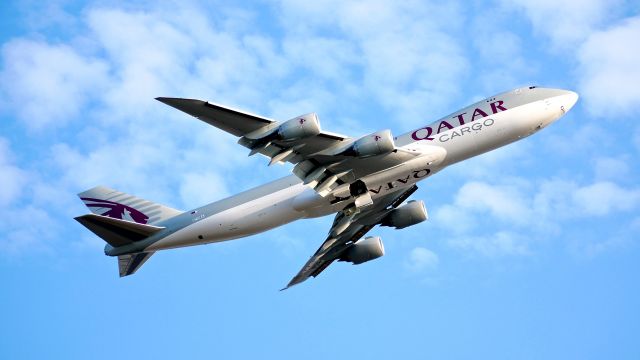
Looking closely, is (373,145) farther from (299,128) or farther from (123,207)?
(123,207)

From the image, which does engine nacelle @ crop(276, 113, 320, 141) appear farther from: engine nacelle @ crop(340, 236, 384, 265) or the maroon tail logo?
engine nacelle @ crop(340, 236, 384, 265)

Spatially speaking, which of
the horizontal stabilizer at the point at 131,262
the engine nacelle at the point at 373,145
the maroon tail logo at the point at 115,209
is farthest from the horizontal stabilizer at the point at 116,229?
the engine nacelle at the point at 373,145

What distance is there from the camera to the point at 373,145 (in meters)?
48.8

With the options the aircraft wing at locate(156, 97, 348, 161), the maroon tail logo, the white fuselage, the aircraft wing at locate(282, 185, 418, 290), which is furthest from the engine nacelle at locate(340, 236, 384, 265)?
the maroon tail logo

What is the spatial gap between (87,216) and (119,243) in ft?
13.0

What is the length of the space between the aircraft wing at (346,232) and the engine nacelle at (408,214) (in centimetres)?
43

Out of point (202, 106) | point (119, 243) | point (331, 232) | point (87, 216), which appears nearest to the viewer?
point (202, 106)

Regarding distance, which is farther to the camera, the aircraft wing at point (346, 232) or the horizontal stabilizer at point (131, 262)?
the aircraft wing at point (346, 232)

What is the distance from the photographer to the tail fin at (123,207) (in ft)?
184

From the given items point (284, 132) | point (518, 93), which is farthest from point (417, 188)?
point (284, 132)

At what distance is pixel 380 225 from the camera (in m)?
59.8

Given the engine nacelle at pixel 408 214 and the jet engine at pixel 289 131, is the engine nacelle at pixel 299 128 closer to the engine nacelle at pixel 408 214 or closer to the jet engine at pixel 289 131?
the jet engine at pixel 289 131

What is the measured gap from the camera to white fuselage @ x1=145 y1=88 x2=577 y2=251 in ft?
169

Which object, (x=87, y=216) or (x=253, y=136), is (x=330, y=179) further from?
(x=87, y=216)
